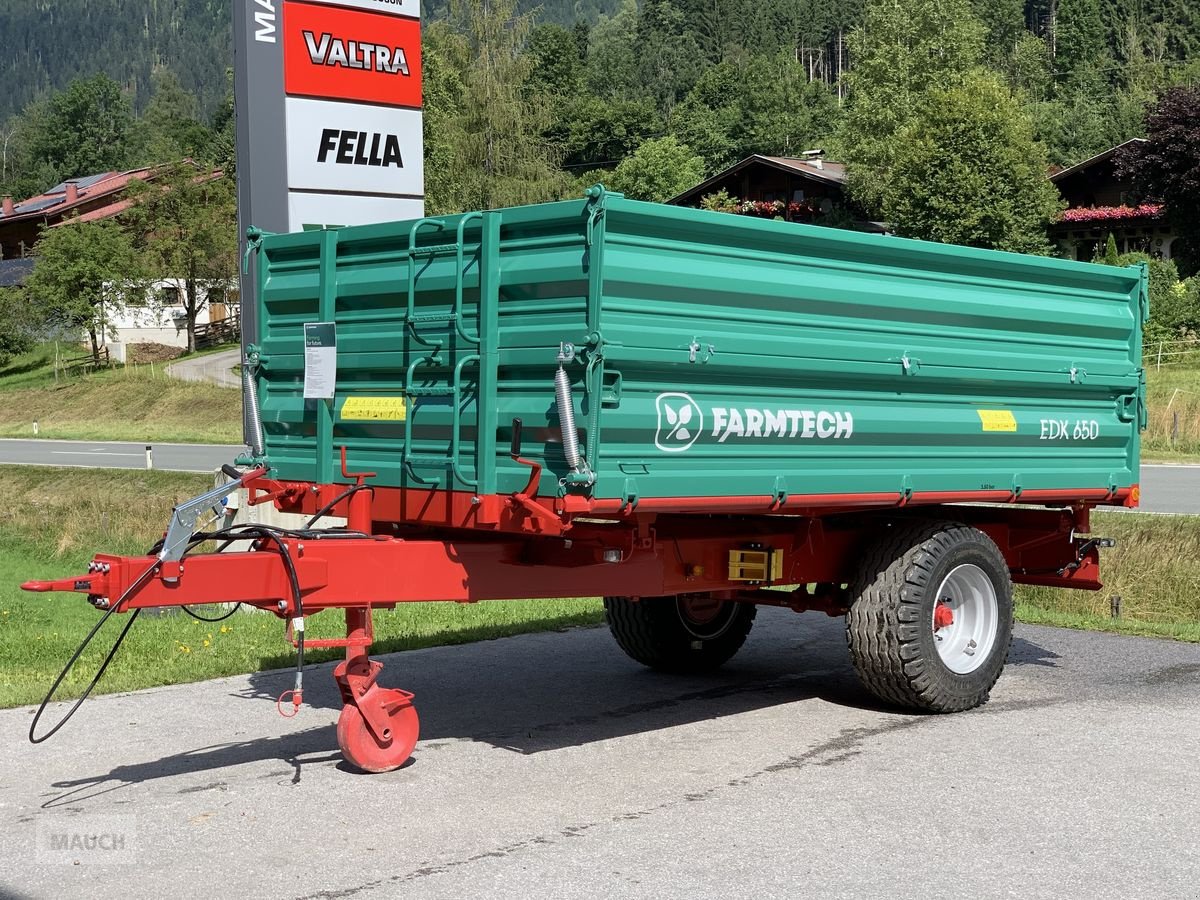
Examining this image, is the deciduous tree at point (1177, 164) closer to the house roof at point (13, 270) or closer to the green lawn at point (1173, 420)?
the green lawn at point (1173, 420)

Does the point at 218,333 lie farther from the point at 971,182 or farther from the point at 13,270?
the point at 971,182

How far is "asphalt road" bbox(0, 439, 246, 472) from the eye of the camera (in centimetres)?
2809

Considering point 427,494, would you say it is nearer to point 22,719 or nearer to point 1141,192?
point 22,719

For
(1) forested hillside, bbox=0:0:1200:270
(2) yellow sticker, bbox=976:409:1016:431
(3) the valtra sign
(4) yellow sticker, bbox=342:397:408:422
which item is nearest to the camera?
(4) yellow sticker, bbox=342:397:408:422

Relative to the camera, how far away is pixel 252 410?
25.5 ft

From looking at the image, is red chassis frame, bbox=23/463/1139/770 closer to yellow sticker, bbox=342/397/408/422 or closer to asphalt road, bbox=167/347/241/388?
yellow sticker, bbox=342/397/408/422

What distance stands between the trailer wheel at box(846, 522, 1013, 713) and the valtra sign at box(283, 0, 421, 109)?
6561 mm

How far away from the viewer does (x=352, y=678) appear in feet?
21.8

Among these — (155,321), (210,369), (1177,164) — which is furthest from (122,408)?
(1177,164)

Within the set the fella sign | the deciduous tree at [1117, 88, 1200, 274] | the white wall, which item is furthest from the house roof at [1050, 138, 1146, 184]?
the fella sign

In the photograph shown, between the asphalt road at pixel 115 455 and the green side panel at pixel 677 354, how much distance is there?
1942cm

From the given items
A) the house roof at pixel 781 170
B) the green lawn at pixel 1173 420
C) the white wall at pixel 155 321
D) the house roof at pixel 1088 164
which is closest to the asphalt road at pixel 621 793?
the green lawn at pixel 1173 420

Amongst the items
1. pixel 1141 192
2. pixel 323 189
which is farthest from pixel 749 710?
pixel 1141 192

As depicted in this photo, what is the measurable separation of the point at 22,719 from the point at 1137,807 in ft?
18.3
